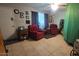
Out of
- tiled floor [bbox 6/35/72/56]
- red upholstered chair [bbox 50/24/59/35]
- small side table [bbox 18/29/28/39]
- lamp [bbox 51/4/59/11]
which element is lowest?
tiled floor [bbox 6/35/72/56]

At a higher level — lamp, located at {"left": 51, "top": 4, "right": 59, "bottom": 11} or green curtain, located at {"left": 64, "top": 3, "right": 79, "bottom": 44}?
lamp, located at {"left": 51, "top": 4, "right": 59, "bottom": 11}

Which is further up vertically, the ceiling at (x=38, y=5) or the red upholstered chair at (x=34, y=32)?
the ceiling at (x=38, y=5)

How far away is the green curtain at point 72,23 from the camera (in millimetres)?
1969

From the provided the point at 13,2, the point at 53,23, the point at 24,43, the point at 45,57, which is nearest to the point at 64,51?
the point at 45,57

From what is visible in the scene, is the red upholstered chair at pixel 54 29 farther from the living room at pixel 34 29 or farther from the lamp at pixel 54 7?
the lamp at pixel 54 7

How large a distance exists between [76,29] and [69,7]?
0.34 metres

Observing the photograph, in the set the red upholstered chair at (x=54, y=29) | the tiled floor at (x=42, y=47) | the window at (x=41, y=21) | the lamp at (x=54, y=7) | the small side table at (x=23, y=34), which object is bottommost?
the tiled floor at (x=42, y=47)

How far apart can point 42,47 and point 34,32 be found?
0.84 feet

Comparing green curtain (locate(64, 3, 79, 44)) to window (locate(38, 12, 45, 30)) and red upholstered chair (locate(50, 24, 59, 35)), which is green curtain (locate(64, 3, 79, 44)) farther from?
window (locate(38, 12, 45, 30))

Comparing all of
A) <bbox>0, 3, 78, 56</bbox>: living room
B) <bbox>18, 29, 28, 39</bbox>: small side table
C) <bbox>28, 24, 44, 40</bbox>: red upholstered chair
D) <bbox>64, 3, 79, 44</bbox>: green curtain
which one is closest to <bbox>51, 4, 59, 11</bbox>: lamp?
<bbox>0, 3, 78, 56</bbox>: living room

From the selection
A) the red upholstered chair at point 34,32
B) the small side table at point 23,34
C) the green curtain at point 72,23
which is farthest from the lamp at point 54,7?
the small side table at point 23,34

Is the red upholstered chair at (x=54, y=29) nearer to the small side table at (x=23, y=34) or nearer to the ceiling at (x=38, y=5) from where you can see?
the ceiling at (x=38, y=5)

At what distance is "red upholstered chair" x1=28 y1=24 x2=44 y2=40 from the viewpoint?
2037 millimetres

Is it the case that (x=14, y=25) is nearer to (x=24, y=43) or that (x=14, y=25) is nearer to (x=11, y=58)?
(x=24, y=43)
